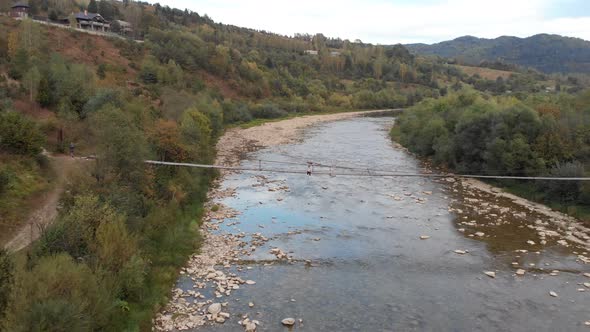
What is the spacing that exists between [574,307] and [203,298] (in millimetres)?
10650

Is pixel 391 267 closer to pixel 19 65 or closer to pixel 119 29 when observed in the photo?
pixel 19 65

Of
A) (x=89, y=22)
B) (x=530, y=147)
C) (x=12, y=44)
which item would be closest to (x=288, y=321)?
(x=530, y=147)

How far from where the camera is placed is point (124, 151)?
16719 mm

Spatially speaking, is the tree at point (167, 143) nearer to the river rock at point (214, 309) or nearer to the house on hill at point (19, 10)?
the river rock at point (214, 309)

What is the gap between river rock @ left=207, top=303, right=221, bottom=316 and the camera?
40.5 ft

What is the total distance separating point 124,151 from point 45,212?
333 centimetres

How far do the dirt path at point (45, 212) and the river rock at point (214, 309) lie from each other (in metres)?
4.82

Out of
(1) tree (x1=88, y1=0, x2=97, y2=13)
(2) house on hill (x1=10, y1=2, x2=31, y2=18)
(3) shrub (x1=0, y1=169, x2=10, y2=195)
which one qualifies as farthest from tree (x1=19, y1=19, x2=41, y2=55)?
(1) tree (x1=88, y1=0, x2=97, y2=13)

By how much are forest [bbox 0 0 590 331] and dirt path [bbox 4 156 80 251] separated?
0.38 metres

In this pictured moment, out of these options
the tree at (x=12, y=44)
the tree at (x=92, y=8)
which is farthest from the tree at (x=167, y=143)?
the tree at (x=92, y=8)

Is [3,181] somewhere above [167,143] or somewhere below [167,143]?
below

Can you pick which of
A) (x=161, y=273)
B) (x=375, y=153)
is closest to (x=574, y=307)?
(x=161, y=273)

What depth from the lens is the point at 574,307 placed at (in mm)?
13062

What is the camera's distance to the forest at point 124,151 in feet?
33.2
